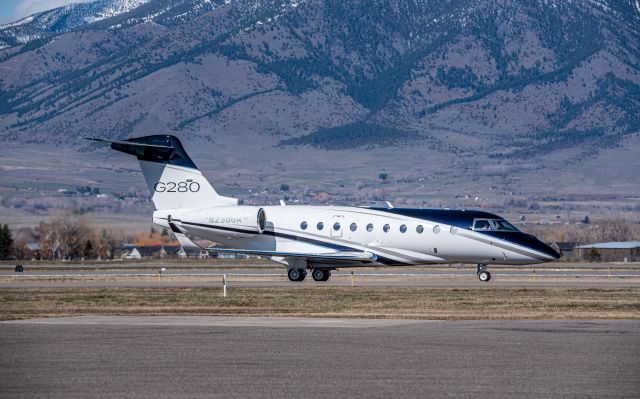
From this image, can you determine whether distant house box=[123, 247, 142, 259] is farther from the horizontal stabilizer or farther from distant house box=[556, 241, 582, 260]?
the horizontal stabilizer

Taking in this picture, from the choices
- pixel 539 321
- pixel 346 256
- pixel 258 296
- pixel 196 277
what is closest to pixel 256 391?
pixel 539 321

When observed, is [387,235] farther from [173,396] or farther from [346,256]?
[173,396]

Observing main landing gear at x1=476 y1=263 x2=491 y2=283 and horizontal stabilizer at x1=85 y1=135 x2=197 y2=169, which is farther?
horizontal stabilizer at x1=85 y1=135 x2=197 y2=169

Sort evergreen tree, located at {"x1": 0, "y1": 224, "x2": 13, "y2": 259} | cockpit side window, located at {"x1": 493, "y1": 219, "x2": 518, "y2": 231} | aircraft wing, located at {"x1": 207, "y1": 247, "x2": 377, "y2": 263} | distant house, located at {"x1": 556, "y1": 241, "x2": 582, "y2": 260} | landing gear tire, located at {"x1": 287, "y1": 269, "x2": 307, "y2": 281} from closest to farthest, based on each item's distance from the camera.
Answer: cockpit side window, located at {"x1": 493, "y1": 219, "x2": 518, "y2": 231}, aircraft wing, located at {"x1": 207, "y1": 247, "x2": 377, "y2": 263}, landing gear tire, located at {"x1": 287, "y1": 269, "x2": 307, "y2": 281}, evergreen tree, located at {"x1": 0, "y1": 224, "x2": 13, "y2": 259}, distant house, located at {"x1": 556, "y1": 241, "x2": 582, "y2": 260}

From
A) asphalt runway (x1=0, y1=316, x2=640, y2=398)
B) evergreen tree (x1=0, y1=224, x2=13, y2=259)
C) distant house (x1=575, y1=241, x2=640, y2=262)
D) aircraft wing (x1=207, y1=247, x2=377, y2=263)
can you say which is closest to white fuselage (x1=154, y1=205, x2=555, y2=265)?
aircraft wing (x1=207, y1=247, x2=377, y2=263)

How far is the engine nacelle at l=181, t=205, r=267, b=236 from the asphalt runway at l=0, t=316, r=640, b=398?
25584 millimetres

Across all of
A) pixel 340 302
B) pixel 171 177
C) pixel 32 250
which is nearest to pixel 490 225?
pixel 171 177

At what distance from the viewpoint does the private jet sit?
58938 millimetres

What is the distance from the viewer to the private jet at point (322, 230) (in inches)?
2320

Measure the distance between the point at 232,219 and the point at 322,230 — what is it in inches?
155

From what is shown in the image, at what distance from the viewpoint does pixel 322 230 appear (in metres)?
60.9

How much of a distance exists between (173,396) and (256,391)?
4.34 feet

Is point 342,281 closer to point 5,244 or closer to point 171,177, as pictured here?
point 171,177

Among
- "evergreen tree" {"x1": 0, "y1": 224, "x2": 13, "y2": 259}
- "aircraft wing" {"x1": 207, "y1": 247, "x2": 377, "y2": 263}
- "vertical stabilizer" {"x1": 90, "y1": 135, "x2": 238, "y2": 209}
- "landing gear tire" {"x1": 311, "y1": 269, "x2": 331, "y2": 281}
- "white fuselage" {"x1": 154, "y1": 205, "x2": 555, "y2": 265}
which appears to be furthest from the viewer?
"evergreen tree" {"x1": 0, "y1": 224, "x2": 13, "y2": 259}
